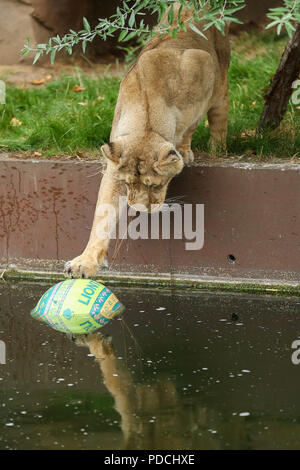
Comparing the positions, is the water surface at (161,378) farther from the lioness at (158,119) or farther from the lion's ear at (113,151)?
the lion's ear at (113,151)

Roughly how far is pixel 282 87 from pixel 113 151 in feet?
6.34

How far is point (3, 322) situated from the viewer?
524 centimetres

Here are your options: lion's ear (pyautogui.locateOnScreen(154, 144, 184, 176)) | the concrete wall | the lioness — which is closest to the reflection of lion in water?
the lioness

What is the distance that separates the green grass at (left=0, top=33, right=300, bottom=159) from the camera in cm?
636

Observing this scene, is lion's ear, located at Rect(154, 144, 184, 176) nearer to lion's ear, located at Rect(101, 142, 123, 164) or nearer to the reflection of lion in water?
lion's ear, located at Rect(101, 142, 123, 164)

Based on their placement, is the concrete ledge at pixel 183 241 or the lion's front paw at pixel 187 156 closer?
the concrete ledge at pixel 183 241

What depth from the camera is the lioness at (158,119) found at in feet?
17.0

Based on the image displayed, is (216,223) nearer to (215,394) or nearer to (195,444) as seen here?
(215,394)

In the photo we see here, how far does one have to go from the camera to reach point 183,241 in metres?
5.98

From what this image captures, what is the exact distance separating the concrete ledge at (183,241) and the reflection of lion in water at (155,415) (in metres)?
1.55

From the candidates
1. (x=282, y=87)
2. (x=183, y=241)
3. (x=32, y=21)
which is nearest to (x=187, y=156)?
(x=183, y=241)

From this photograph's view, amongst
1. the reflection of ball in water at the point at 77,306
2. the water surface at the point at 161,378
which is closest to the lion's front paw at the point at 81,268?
the reflection of ball in water at the point at 77,306

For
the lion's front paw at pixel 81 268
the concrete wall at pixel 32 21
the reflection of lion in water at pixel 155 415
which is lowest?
the reflection of lion in water at pixel 155 415

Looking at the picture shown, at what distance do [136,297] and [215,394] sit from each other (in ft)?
5.36
